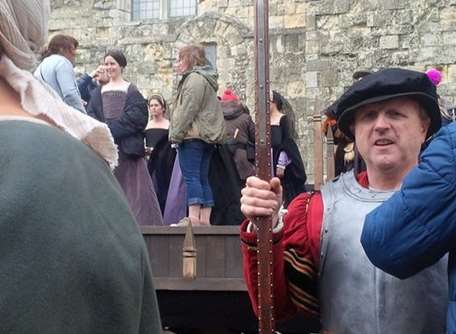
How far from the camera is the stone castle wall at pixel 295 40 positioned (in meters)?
10.8

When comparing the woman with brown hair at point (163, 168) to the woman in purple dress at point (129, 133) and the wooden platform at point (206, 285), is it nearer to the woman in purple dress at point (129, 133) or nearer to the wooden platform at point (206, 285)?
the woman in purple dress at point (129, 133)

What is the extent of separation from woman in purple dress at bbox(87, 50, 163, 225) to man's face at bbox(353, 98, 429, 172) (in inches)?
167

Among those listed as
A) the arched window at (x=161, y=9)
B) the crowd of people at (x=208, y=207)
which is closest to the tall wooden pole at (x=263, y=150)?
the crowd of people at (x=208, y=207)

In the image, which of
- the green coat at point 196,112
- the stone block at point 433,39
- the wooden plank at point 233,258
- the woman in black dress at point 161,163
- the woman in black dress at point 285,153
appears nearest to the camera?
the wooden plank at point 233,258

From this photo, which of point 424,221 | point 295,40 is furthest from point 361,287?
point 295,40

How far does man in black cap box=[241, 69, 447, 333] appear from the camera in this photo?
3020 mm

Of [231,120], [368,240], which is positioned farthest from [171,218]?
[368,240]

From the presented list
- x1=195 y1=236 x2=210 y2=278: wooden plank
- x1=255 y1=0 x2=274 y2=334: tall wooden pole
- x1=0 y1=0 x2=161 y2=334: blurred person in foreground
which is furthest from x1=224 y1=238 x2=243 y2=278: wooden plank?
x1=0 y1=0 x2=161 y2=334: blurred person in foreground

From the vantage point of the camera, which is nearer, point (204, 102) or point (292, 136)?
point (204, 102)

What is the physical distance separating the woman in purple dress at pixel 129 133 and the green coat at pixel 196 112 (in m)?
0.46

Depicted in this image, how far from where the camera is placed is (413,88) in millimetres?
3279

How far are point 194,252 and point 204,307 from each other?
71cm

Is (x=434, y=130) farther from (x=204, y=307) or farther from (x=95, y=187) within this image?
(x=204, y=307)

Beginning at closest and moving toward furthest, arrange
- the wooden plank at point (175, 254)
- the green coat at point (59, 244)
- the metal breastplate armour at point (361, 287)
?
the green coat at point (59, 244), the metal breastplate armour at point (361, 287), the wooden plank at point (175, 254)
